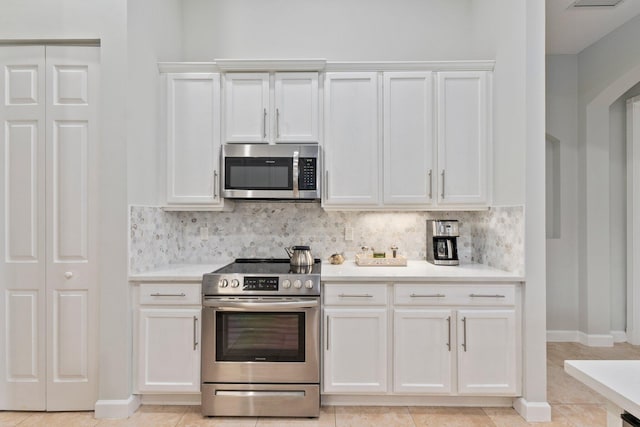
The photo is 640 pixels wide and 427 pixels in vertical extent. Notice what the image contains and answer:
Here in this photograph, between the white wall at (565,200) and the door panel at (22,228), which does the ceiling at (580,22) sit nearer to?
the white wall at (565,200)

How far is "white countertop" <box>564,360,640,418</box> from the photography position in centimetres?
88

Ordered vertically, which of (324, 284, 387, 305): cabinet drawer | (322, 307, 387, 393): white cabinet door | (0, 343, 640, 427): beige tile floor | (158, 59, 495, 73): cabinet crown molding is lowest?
(0, 343, 640, 427): beige tile floor

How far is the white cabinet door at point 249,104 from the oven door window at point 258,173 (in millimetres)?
179

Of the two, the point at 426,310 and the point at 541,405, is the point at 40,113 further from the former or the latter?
the point at 541,405

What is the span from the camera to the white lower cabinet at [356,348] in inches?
103

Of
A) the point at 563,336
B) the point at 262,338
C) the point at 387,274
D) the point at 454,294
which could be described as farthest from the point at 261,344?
the point at 563,336

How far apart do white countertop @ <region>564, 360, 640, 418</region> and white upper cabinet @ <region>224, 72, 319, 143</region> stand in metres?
2.32

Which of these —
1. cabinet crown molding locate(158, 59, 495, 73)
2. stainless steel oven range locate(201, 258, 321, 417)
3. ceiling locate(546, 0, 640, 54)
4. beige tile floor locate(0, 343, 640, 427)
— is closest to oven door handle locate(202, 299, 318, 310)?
stainless steel oven range locate(201, 258, 321, 417)

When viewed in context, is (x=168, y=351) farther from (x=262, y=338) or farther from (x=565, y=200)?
(x=565, y=200)

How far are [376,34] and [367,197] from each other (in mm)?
1567

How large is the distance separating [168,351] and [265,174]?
145cm

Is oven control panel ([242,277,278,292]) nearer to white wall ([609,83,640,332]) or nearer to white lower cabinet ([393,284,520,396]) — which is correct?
white lower cabinet ([393,284,520,396])

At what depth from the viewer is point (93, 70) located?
8.55ft

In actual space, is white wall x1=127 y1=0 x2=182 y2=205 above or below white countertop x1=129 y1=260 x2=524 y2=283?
above
